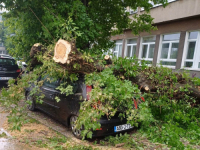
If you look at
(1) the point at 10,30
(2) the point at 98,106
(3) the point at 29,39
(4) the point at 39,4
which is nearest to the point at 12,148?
(2) the point at 98,106

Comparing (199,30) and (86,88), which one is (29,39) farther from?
(199,30)

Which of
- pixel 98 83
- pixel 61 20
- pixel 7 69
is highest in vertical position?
pixel 61 20

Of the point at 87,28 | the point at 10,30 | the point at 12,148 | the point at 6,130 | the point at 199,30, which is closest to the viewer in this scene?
the point at 12,148

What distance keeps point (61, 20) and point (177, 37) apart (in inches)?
337

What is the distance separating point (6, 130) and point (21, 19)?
409cm

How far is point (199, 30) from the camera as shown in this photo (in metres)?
9.62

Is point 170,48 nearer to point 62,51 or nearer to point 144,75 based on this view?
point 144,75

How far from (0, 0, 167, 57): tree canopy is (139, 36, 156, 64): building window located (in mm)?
5556

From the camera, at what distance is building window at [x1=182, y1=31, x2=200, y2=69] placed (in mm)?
9672

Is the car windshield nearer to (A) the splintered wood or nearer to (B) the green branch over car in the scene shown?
(B) the green branch over car

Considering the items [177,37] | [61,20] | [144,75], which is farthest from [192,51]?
[61,20]

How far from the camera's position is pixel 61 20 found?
5.14 meters

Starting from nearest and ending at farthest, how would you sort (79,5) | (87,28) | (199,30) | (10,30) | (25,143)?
1. (25,143)
2. (79,5)
3. (87,28)
4. (10,30)
5. (199,30)

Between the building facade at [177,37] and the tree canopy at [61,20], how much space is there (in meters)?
2.99
